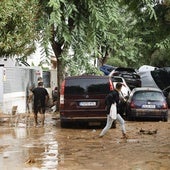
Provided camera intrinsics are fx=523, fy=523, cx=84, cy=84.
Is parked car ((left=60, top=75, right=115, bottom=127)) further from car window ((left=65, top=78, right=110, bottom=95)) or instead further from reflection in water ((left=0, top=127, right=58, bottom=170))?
reflection in water ((left=0, top=127, right=58, bottom=170))

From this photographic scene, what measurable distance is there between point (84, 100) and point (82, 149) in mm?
4764

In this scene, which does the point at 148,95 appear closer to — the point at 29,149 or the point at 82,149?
the point at 82,149

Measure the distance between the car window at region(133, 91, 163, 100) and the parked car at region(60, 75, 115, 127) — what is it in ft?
11.9

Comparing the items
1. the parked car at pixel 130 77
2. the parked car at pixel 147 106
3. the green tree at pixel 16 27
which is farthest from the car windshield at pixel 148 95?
the parked car at pixel 130 77

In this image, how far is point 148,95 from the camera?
21.5m

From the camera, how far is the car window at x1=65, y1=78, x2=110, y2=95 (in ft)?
58.9

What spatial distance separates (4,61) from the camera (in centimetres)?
2841

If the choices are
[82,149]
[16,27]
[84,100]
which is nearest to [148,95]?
[84,100]

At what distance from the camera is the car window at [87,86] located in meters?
17.9

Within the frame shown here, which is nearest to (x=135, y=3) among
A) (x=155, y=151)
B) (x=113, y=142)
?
(x=113, y=142)

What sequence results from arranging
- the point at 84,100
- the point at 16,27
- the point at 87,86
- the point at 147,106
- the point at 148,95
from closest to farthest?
the point at 16,27 → the point at 84,100 → the point at 87,86 → the point at 147,106 → the point at 148,95

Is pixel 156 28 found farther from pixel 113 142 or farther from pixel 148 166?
pixel 148 166

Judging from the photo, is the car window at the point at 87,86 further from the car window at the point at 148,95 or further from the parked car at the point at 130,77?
the parked car at the point at 130,77

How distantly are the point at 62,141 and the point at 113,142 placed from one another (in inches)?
58.6
